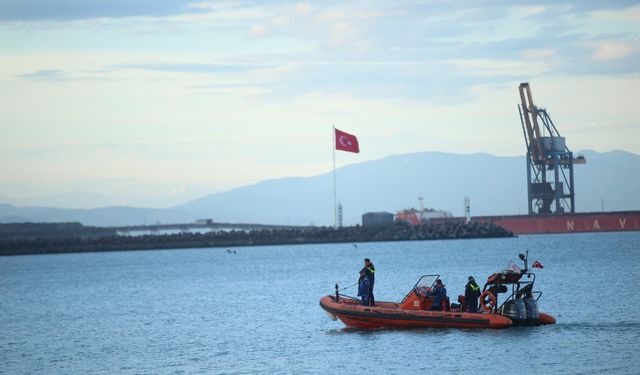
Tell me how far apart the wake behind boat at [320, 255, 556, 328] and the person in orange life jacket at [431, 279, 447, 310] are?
12 centimetres

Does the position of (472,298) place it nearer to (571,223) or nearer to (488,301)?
(488,301)

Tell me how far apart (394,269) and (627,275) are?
16263 millimetres

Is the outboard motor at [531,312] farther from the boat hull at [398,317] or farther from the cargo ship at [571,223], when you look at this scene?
the cargo ship at [571,223]

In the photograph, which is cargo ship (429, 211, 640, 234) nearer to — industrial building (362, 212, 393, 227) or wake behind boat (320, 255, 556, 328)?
industrial building (362, 212, 393, 227)

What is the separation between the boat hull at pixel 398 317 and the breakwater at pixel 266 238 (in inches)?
3170

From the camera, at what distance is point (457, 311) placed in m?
33.0

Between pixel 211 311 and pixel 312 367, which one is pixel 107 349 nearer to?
pixel 312 367

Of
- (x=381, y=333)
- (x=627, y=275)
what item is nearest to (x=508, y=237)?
(x=627, y=275)

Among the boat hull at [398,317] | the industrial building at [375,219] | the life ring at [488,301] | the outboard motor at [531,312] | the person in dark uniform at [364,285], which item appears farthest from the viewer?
the industrial building at [375,219]

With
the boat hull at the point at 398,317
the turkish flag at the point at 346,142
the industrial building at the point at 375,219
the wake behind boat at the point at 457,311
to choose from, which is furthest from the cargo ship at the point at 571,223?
the wake behind boat at the point at 457,311

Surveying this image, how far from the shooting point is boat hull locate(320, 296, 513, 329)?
3212 centimetres

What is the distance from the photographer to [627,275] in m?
55.0

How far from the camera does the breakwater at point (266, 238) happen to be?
118m

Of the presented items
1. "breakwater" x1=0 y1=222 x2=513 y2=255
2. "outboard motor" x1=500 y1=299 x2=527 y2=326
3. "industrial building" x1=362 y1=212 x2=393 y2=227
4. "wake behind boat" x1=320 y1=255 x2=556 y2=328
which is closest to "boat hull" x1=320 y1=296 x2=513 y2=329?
"wake behind boat" x1=320 y1=255 x2=556 y2=328
